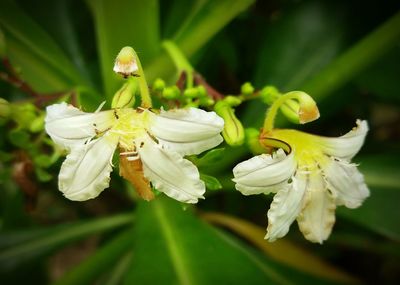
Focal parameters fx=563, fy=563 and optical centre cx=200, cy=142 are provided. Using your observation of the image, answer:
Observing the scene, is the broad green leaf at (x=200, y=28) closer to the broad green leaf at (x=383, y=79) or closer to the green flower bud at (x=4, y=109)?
the green flower bud at (x=4, y=109)

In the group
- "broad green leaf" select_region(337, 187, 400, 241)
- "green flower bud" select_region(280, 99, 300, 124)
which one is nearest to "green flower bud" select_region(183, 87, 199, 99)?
"green flower bud" select_region(280, 99, 300, 124)

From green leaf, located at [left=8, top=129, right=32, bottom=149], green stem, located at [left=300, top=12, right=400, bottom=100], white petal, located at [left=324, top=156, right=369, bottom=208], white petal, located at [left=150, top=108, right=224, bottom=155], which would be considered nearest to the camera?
white petal, located at [left=150, top=108, right=224, bottom=155]

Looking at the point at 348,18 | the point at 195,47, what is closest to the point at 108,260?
the point at 195,47

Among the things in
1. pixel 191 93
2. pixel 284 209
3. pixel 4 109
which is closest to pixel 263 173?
pixel 284 209

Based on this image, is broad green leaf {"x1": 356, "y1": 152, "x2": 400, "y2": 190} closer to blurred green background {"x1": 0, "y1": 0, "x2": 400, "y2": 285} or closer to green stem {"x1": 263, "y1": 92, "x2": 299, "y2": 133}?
blurred green background {"x1": 0, "y1": 0, "x2": 400, "y2": 285}

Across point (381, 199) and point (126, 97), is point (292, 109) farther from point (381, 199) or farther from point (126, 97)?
point (381, 199)

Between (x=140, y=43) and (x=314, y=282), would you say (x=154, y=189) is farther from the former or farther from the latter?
(x=314, y=282)

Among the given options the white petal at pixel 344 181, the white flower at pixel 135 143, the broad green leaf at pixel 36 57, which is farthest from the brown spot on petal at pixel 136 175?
the broad green leaf at pixel 36 57

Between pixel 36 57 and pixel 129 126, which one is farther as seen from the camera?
pixel 36 57
